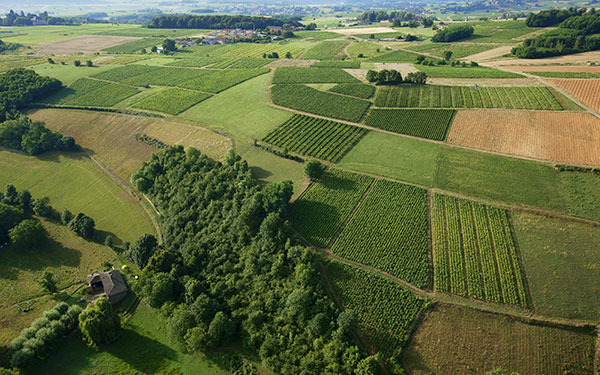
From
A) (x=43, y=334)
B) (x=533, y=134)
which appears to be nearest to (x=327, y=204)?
(x=43, y=334)

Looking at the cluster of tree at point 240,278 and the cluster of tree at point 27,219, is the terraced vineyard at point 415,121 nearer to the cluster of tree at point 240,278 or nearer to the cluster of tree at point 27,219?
the cluster of tree at point 240,278

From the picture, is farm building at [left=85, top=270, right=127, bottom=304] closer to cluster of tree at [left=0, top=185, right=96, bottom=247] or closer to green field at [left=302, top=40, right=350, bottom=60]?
cluster of tree at [left=0, top=185, right=96, bottom=247]

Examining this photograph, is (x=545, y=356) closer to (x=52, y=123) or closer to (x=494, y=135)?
(x=494, y=135)

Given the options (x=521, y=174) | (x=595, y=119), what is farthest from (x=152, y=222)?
(x=595, y=119)

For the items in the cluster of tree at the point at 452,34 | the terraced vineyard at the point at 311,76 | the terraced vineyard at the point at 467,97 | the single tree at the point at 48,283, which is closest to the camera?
the single tree at the point at 48,283

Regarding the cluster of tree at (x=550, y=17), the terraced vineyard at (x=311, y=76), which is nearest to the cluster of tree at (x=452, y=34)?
the cluster of tree at (x=550, y=17)

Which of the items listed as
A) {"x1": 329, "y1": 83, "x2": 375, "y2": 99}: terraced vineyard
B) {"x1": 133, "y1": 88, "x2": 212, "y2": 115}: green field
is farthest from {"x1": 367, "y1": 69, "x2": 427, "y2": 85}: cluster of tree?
{"x1": 133, "y1": 88, "x2": 212, "y2": 115}: green field

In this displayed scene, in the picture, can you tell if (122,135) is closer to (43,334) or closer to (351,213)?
(43,334)
